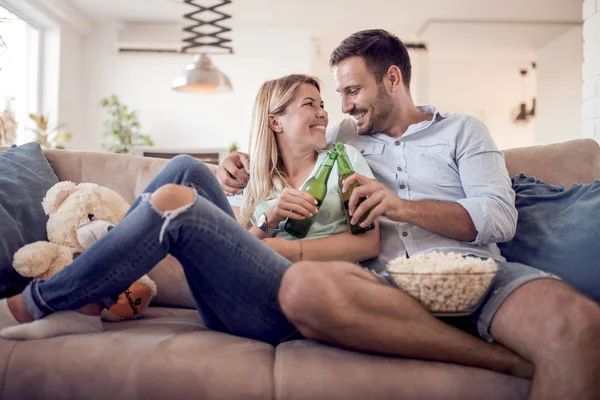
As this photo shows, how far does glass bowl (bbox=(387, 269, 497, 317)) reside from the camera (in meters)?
1.20

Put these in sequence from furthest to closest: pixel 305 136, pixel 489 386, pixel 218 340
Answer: pixel 305 136
pixel 218 340
pixel 489 386

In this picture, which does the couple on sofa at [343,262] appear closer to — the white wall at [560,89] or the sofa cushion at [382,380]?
the sofa cushion at [382,380]

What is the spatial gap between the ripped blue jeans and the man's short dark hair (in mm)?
1017

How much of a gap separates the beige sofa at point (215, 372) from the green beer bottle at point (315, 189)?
443 millimetres

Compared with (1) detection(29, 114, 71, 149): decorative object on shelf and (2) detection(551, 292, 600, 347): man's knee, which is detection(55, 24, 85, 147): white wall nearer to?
(1) detection(29, 114, 71, 149): decorative object on shelf

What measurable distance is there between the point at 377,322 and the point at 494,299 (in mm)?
278

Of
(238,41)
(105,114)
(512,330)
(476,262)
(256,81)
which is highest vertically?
(238,41)

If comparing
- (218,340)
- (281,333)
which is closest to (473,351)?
(281,333)

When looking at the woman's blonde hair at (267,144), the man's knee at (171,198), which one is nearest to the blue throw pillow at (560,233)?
the woman's blonde hair at (267,144)

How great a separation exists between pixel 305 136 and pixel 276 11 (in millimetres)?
5086

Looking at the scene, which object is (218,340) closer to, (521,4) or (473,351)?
(473,351)

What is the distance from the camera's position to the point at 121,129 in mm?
6668

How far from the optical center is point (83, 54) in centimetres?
710

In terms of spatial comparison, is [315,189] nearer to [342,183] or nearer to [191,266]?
[342,183]
